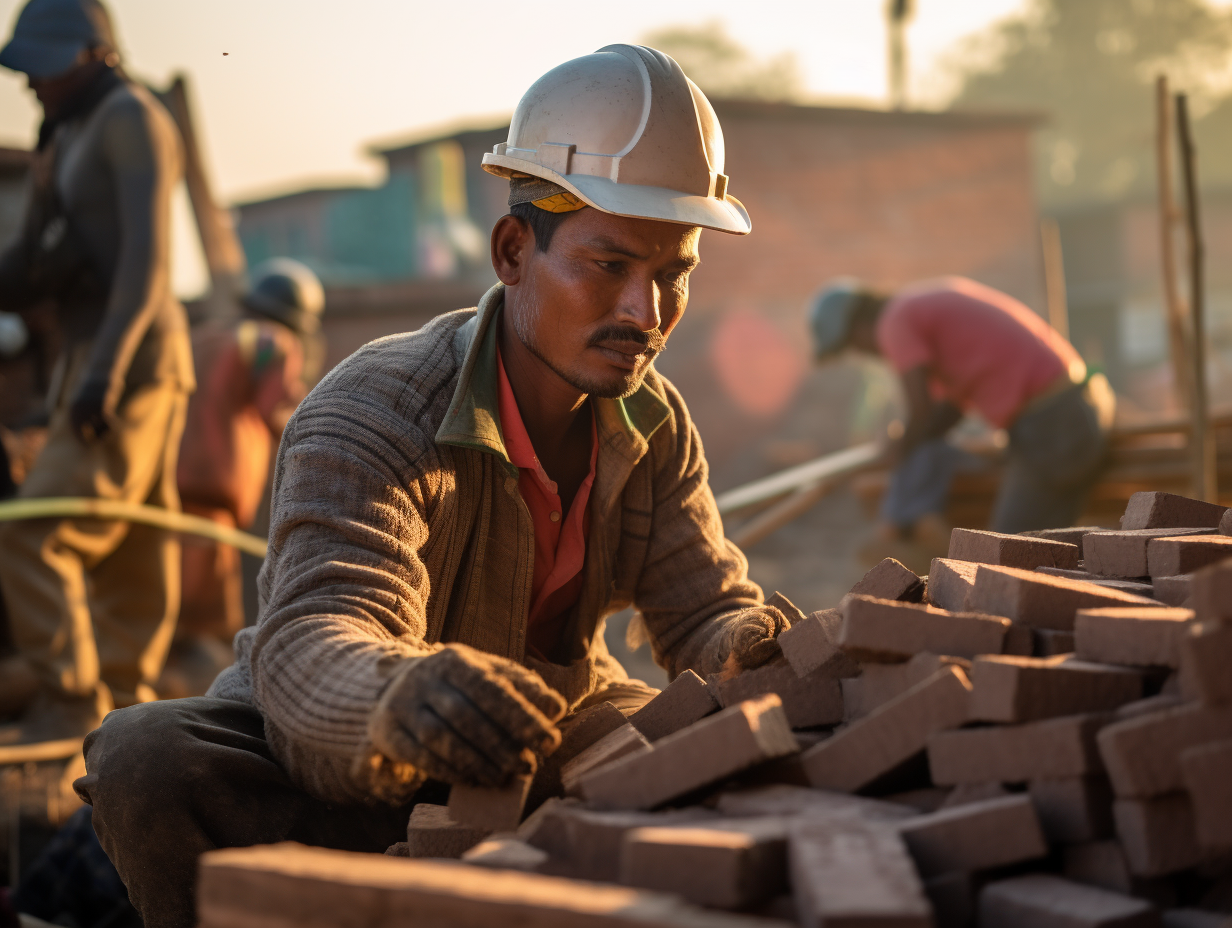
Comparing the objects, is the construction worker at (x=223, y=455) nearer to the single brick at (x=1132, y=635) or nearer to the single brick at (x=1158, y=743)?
the single brick at (x=1132, y=635)

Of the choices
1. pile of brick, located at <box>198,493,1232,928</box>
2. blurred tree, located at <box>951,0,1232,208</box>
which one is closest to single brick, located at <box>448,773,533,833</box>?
pile of brick, located at <box>198,493,1232,928</box>

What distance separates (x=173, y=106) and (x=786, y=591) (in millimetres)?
5965

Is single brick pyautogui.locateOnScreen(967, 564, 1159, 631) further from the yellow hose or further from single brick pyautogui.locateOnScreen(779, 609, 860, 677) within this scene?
the yellow hose

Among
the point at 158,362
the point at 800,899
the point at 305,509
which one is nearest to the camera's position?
the point at 800,899

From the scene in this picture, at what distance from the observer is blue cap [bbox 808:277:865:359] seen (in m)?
6.95

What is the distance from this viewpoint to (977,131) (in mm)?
16438

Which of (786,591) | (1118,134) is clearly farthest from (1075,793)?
(1118,134)

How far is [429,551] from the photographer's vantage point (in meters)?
2.32

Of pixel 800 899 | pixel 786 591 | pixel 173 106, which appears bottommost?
pixel 786 591

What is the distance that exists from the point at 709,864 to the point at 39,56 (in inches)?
158

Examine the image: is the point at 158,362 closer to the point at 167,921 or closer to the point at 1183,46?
the point at 167,921

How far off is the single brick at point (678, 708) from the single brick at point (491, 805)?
483mm

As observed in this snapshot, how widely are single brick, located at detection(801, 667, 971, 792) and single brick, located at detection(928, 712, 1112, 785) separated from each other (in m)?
0.03

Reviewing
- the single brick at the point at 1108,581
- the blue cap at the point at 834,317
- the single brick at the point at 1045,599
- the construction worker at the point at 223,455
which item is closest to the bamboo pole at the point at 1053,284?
the blue cap at the point at 834,317
